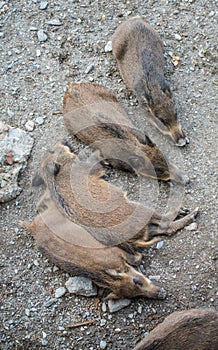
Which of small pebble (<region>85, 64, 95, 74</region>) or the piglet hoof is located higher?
small pebble (<region>85, 64, 95, 74</region>)

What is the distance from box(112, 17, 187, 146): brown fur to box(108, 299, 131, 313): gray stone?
1614 millimetres

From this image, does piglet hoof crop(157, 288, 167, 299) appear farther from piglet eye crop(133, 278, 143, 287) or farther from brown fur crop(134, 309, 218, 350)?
brown fur crop(134, 309, 218, 350)

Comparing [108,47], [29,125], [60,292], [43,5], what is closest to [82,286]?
[60,292]

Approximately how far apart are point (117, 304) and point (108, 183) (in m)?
1.12

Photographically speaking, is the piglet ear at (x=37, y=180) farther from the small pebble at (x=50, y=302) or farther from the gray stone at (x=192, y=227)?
the gray stone at (x=192, y=227)

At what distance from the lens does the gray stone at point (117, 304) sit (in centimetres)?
520

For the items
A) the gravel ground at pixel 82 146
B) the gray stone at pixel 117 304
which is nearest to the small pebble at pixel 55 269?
the gravel ground at pixel 82 146

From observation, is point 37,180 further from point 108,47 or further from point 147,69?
point 108,47

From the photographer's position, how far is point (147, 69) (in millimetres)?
6109

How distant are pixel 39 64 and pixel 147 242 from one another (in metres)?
2.33

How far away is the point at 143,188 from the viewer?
5727 mm

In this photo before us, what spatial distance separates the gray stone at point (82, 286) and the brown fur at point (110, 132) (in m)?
1.17

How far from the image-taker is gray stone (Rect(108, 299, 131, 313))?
520 centimetres

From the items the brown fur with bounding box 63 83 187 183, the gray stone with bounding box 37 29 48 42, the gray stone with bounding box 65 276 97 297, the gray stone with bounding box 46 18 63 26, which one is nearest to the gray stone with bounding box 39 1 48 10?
the gray stone with bounding box 46 18 63 26
